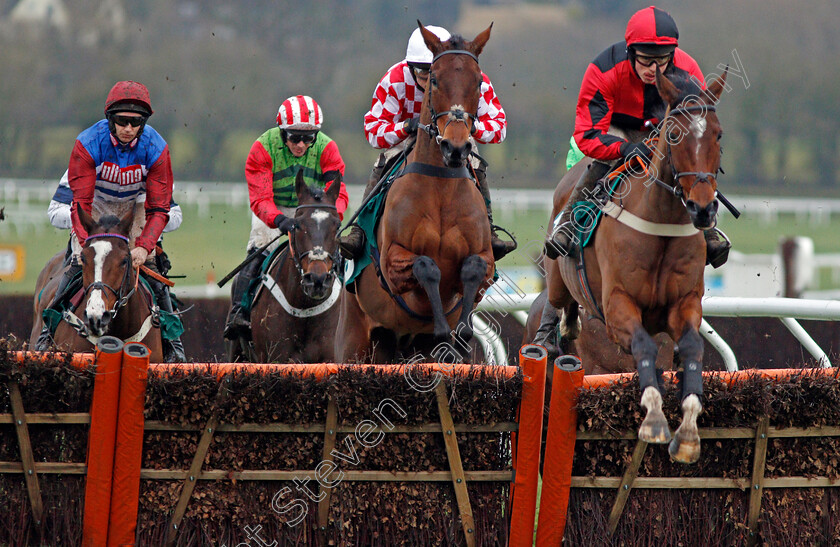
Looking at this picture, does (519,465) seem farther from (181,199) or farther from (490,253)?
(181,199)

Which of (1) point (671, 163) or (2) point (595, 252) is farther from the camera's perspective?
(2) point (595, 252)

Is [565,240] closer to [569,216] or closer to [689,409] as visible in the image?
[569,216]

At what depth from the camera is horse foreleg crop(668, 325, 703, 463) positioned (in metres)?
4.11

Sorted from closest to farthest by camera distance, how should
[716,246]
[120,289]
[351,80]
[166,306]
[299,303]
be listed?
[716,246] < [120,289] < [166,306] < [299,303] < [351,80]

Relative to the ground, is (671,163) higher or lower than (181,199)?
lower

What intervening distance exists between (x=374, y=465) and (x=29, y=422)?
55.4 inches

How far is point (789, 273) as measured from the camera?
1455 centimetres

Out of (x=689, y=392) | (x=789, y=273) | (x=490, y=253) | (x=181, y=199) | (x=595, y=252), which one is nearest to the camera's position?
(x=689, y=392)

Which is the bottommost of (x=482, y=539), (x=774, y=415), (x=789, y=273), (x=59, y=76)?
(x=482, y=539)

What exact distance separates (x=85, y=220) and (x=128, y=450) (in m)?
Result: 1.91

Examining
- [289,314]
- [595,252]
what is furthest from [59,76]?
[595,252]

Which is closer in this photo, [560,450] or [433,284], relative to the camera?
[560,450]

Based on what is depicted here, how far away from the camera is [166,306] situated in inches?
245

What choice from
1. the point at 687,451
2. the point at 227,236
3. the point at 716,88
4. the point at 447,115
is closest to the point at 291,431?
the point at 687,451
